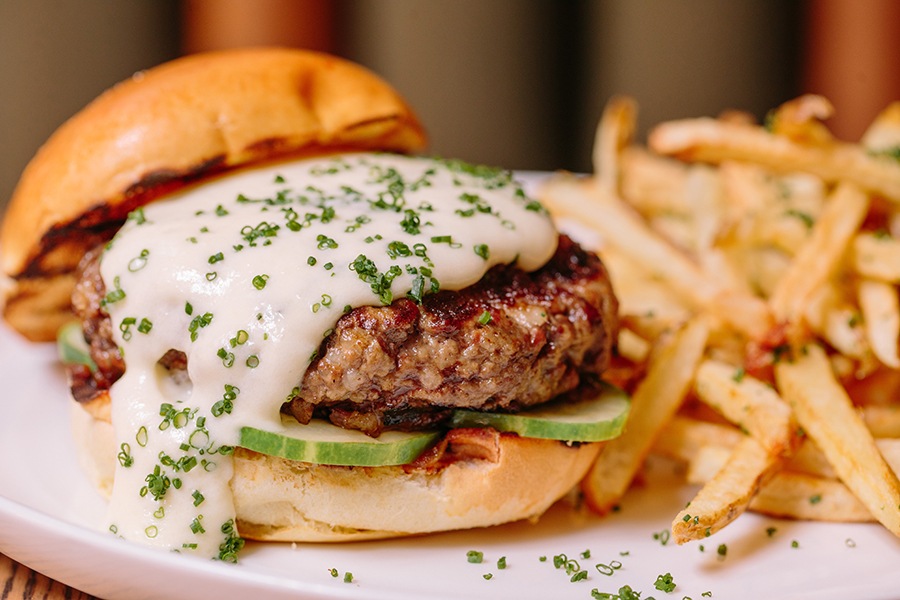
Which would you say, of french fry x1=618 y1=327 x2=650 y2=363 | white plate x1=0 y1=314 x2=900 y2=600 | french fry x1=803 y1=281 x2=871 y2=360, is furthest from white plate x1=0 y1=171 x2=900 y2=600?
french fry x1=803 y1=281 x2=871 y2=360

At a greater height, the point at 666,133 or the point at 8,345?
the point at 666,133

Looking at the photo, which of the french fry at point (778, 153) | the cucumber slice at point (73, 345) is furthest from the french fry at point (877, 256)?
the cucumber slice at point (73, 345)

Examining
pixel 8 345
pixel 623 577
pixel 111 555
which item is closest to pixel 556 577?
pixel 623 577

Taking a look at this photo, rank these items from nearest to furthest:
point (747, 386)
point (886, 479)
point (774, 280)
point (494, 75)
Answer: point (886, 479) < point (747, 386) < point (774, 280) < point (494, 75)

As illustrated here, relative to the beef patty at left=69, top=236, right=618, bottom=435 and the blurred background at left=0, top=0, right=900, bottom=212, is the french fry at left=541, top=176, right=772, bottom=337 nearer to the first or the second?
the beef patty at left=69, top=236, right=618, bottom=435

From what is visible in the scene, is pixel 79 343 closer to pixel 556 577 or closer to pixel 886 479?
pixel 556 577

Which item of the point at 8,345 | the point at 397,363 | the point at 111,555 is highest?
the point at 397,363

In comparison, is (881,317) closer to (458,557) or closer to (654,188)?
(654,188)
